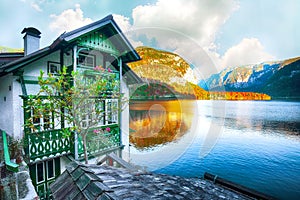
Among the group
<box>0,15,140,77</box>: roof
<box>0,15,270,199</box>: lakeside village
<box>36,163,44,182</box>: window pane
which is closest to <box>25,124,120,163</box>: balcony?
<box>0,15,270,199</box>: lakeside village

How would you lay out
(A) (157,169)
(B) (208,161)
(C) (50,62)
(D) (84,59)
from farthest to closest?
(B) (208,161) → (A) (157,169) → (D) (84,59) → (C) (50,62)

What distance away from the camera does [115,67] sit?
12.5 m

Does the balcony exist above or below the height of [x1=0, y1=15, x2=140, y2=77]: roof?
below

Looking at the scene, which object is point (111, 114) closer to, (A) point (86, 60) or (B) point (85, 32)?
(A) point (86, 60)

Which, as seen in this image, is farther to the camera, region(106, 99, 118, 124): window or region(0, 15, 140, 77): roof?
region(106, 99, 118, 124): window

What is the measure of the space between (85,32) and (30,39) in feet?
18.5

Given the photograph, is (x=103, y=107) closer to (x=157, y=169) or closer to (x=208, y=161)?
(x=157, y=169)

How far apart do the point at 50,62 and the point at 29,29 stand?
452 cm

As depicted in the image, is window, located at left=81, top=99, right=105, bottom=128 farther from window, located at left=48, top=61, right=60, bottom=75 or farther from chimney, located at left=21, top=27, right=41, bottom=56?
chimney, located at left=21, top=27, right=41, bottom=56

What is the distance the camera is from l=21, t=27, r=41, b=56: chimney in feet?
37.3

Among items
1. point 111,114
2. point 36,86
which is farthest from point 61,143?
point 111,114

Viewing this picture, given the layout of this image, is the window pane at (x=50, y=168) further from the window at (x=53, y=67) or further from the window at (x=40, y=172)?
the window at (x=53, y=67)

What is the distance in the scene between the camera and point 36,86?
27.7 ft

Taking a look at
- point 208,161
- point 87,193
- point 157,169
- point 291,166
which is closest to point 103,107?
point 87,193
